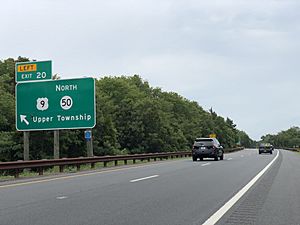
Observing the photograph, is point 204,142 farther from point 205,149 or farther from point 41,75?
point 41,75

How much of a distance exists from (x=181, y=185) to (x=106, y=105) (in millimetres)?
45421

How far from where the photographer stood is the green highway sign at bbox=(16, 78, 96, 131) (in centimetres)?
2448

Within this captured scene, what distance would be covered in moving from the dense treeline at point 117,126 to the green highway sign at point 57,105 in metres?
13.4

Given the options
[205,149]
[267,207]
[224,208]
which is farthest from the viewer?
[205,149]

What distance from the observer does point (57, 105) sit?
2461cm

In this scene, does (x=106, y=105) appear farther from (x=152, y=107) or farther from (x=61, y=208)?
(x=61, y=208)

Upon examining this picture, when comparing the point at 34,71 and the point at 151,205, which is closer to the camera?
the point at 151,205

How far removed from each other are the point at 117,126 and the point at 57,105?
3965cm

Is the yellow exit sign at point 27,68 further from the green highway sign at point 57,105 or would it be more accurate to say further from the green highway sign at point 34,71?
the green highway sign at point 57,105

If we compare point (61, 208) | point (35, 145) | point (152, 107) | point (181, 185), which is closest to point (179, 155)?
point (35, 145)

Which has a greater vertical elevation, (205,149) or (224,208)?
(205,149)

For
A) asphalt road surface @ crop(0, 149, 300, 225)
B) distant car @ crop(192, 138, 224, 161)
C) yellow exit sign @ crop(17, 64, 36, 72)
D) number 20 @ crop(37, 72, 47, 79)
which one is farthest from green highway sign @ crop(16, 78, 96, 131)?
asphalt road surface @ crop(0, 149, 300, 225)

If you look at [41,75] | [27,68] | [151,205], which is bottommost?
[151,205]

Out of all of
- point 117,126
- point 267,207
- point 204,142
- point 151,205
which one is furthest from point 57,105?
point 117,126
